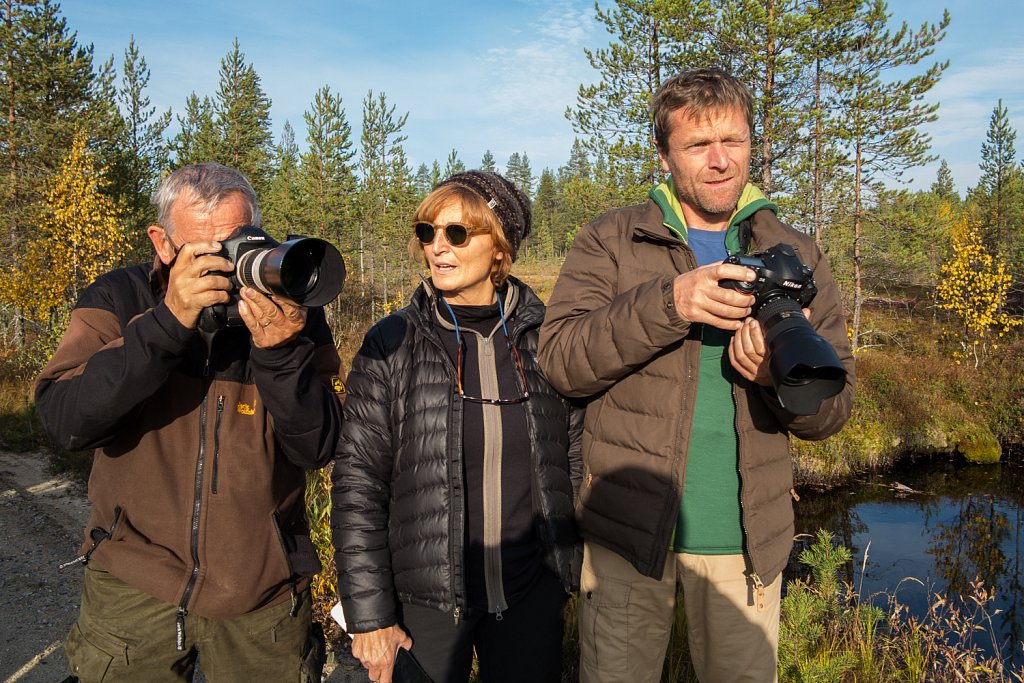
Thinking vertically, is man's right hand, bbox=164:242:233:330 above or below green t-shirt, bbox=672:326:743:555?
above

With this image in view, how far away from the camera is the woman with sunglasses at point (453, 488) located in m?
1.58

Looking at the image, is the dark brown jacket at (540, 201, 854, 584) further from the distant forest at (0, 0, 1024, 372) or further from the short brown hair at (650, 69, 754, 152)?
the distant forest at (0, 0, 1024, 372)

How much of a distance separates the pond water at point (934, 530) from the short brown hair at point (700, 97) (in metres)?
5.65

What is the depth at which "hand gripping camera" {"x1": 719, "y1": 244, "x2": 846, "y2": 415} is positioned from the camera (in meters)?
1.30

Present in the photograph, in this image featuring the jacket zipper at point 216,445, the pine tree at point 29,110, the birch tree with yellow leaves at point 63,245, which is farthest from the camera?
the pine tree at point 29,110

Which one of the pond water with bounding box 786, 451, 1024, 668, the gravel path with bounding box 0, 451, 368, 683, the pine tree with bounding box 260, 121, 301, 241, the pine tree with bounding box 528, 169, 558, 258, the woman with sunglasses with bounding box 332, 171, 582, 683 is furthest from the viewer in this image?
the pine tree with bounding box 528, 169, 558, 258

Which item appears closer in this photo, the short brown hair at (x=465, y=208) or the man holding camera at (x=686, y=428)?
the man holding camera at (x=686, y=428)

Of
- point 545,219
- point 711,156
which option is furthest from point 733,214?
point 545,219

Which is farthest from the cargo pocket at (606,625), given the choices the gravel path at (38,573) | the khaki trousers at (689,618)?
the gravel path at (38,573)

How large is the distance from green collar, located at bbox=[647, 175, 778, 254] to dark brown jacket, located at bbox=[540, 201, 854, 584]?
0.03m

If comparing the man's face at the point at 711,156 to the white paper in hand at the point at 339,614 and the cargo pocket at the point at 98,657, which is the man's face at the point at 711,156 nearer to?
the white paper in hand at the point at 339,614

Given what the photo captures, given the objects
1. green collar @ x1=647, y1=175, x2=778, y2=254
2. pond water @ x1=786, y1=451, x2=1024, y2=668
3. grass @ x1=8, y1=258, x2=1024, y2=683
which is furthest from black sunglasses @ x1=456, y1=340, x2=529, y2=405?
pond water @ x1=786, y1=451, x2=1024, y2=668

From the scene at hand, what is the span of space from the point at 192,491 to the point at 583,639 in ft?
3.96

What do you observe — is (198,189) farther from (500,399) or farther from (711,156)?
(711,156)
